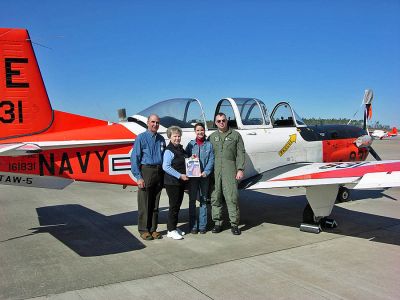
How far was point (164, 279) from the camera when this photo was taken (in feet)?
13.0

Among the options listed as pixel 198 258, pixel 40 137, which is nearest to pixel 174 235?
pixel 198 258

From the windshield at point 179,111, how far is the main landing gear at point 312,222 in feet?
8.16

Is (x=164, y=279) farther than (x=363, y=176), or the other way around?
(x=363, y=176)

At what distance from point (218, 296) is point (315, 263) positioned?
1604 millimetres

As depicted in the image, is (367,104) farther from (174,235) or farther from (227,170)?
(174,235)

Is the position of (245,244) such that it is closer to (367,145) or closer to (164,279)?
(164,279)

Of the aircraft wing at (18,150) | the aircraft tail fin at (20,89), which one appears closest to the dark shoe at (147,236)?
the aircraft wing at (18,150)

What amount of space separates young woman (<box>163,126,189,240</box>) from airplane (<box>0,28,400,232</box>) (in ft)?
2.53

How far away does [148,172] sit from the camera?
5379 mm

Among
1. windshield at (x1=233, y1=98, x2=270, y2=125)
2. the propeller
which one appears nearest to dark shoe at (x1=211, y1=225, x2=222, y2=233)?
windshield at (x1=233, y1=98, x2=270, y2=125)

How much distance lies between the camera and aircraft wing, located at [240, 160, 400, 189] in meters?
4.93

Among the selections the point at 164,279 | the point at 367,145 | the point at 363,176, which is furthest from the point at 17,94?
the point at 367,145

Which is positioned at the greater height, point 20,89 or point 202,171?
point 20,89

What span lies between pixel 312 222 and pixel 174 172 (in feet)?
8.67
